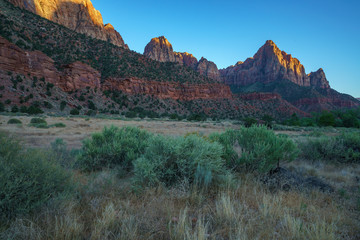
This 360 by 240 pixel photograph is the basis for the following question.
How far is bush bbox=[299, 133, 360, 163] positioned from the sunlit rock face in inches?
3994

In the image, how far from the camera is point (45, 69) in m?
36.4

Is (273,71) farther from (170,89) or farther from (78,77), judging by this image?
(78,77)

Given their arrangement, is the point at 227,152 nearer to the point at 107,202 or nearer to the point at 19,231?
the point at 107,202

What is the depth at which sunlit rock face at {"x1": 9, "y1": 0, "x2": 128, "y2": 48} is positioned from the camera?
254ft

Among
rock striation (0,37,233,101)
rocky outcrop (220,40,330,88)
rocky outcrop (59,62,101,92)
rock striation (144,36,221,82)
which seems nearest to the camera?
rock striation (0,37,233,101)

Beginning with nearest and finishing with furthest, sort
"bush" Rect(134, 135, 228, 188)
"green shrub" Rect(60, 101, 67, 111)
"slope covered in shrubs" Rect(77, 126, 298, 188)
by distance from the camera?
1. "bush" Rect(134, 135, 228, 188)
2. "slope covered in shrubs" Rect(77, 126, 298, 188)
3. "green shrub" Rect(60, 101, 67, 111)

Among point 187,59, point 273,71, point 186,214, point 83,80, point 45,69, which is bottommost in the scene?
point 186,214

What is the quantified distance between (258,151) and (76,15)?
120563mm

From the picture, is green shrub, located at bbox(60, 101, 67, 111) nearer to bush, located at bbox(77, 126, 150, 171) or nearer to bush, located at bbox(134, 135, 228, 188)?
bush, located at bbox(77, 126, 150, 171)

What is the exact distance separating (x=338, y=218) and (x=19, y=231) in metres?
3.98

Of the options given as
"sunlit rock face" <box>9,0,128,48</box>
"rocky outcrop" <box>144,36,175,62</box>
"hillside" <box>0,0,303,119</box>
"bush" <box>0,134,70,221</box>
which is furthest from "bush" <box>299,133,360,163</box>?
"rocky outcrop" <box>144,36,175,62</box>

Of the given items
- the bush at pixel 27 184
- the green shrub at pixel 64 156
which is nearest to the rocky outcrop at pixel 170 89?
the green shrub at pixel 64 156

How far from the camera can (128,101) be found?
5266cm

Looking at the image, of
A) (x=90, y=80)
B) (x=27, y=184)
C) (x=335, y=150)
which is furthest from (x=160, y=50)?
(x=27, y=184)
